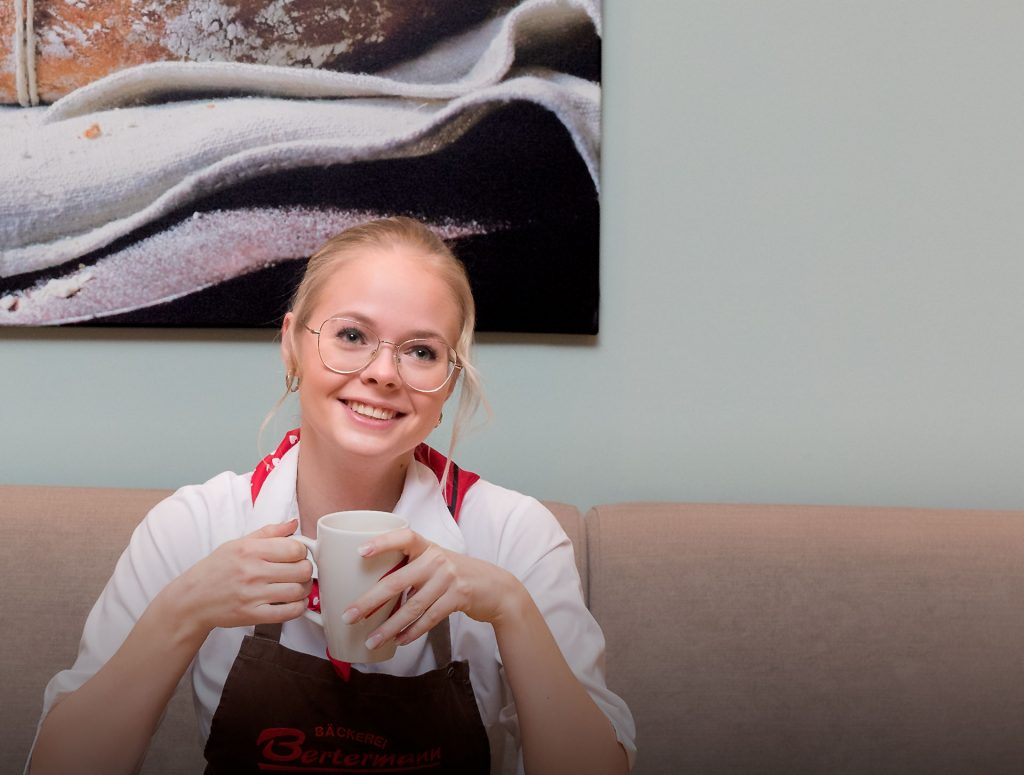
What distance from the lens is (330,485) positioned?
39.6 inches

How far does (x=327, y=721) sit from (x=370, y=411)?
0.99 feet

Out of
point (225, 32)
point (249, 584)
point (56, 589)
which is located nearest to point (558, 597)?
point (249, 584)

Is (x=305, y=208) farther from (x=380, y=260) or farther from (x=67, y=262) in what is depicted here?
(x=380, y=260)

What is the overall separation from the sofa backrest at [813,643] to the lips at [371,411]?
52cm

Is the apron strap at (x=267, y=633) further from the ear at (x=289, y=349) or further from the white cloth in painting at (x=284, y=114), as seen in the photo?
the white cloth in painting at (x=284, y=114)

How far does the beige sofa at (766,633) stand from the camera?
1.25 meters

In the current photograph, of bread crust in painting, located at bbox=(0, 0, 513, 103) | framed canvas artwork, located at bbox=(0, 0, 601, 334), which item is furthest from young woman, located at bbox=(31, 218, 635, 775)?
bread crust in painting, located at bbox=(0, 0, 513, 103)

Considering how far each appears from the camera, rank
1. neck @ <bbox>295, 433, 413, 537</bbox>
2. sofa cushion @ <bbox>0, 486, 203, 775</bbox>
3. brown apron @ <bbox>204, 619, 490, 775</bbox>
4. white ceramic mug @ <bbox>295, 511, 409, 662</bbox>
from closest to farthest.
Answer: white ceramic mug @ <bbox>295, 511, 409, 662</bbox>, brown apron @ <bbox>204, 619, 490, 775</bbox>, neck @ <bbox>295, 433, 413, 537</bbox>, sofa cushion @ <bbox>0, 486, 203, 775</bbox>

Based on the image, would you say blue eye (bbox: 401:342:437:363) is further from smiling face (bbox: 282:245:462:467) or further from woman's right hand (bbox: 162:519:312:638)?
woman's right hand (bbox: 162:519:312:638)

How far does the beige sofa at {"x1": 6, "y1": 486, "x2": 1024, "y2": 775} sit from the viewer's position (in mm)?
1249

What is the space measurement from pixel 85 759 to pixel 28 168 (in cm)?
107

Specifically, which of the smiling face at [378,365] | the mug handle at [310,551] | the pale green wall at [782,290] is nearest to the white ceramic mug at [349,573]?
the mug handle at [310,551]

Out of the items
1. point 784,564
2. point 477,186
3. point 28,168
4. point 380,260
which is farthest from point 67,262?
point 784,564

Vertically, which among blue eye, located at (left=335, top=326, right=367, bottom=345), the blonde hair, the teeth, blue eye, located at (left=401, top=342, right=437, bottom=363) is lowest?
the teeth
